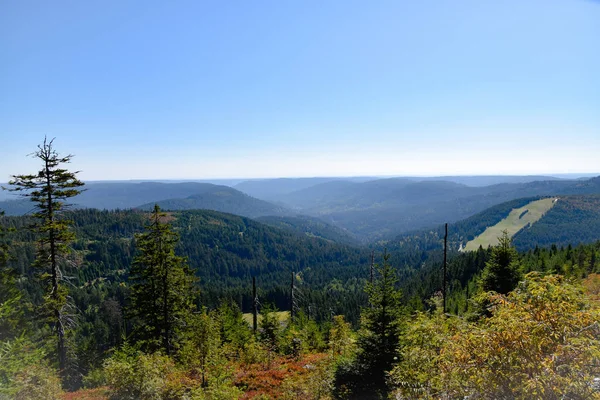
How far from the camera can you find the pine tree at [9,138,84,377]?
52.1ft

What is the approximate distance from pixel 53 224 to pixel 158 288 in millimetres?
7041

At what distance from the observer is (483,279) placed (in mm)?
20391

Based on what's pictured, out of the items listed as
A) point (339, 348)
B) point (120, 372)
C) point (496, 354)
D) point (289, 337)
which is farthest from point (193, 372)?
point (496, 354)

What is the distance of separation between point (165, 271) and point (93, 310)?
375 feet

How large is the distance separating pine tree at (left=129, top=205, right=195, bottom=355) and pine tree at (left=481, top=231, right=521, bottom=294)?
67.7 ft

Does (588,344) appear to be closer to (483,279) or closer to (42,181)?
(483,279)

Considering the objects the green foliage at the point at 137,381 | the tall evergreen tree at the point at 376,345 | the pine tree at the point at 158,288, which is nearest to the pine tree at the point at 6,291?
the pine tree at the point at 158,288

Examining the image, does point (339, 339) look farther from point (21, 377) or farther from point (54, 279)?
point (54, 279)

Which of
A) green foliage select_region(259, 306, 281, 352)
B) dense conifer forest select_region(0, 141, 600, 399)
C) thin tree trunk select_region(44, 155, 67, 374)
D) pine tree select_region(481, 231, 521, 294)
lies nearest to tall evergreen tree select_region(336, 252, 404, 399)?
dense conifer forest select_region(0, 141, 600, 399)

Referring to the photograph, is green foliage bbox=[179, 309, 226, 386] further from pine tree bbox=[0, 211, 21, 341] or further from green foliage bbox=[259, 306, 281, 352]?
green foliage bbox=[259, 306, 281, 352]

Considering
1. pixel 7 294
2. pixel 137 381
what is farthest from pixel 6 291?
pixel 137 381

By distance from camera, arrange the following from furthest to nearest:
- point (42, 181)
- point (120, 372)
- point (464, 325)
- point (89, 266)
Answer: point (89, 266) < point (42, 181) < point (120, 372) < point (464, 325)

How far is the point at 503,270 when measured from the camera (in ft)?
64.6

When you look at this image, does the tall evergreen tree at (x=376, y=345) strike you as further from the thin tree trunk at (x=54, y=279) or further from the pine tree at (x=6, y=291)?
the pine tree at (x=6, y=291)
